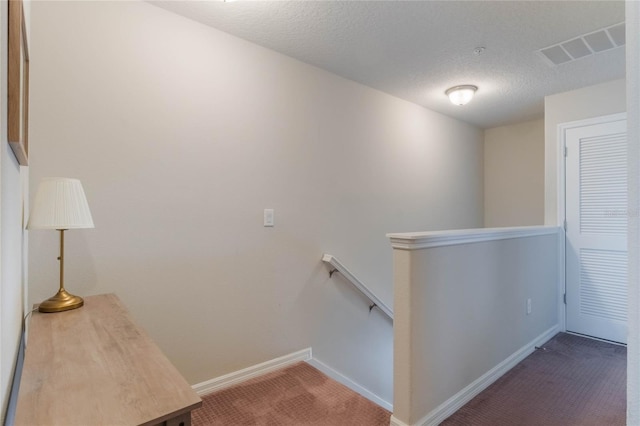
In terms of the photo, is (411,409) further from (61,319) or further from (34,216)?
(34,216)

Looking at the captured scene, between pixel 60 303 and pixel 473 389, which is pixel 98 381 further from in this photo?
pixel 473 389

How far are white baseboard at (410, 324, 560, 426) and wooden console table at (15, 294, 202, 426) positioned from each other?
1.34 metres

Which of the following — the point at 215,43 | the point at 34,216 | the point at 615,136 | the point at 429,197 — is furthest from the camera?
the point at 429,197

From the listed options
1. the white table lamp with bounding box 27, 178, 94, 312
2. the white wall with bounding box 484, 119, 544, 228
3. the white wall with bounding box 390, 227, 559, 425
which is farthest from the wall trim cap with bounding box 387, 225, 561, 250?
the white wall with bounding box 484, 119, 544, 228

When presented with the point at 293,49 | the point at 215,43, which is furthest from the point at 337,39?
the point at 215,43

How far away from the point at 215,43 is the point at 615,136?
11.3 ft

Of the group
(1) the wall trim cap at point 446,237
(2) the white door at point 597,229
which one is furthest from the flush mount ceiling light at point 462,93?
(1) the wall trim cap at point 446,237

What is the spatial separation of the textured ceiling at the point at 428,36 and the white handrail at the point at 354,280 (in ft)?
5.20

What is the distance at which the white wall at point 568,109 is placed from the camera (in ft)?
9.63

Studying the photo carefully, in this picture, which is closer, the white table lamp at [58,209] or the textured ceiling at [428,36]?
the white table lamp at [58,209]

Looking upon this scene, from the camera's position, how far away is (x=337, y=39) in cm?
226

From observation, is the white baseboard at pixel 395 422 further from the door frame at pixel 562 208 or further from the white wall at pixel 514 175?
the white wall at pixel 514 175

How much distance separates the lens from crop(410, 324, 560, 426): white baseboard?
176 cm

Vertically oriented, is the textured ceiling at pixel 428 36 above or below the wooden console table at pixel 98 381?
above
